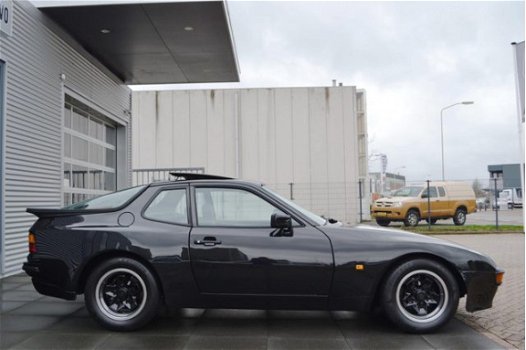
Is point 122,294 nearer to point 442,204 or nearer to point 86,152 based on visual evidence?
point 86,152

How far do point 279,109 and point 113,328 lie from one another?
17.2 m

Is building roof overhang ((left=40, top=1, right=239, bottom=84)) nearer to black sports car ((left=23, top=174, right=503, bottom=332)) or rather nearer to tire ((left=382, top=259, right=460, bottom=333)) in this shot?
black sports car ((left=23, top=174, right=503, bottom=332))

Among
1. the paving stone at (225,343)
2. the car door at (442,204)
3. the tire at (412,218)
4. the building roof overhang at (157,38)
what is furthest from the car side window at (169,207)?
the car door at (442,204)

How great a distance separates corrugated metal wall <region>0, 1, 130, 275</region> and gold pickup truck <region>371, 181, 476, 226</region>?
12910 millimetres

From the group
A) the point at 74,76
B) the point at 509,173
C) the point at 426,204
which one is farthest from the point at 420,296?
the point at 509,173

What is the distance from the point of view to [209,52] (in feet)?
34.8

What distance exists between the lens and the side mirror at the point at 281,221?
4.20 m

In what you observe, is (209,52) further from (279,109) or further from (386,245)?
(279,109)

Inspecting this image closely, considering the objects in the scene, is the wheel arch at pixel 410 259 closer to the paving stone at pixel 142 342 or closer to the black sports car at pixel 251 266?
the black sports car at pixel 251 266

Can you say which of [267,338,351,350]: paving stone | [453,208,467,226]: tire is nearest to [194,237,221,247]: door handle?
[267,338,351,350]: paving stone

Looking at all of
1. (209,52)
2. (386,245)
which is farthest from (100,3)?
(386,245)

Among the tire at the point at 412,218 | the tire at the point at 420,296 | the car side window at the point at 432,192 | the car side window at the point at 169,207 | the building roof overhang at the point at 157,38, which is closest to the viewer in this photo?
the tire at the point at 420,296

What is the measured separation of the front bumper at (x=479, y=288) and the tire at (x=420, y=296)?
0.41ft

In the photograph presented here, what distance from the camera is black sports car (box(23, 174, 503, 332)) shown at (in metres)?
4.21
